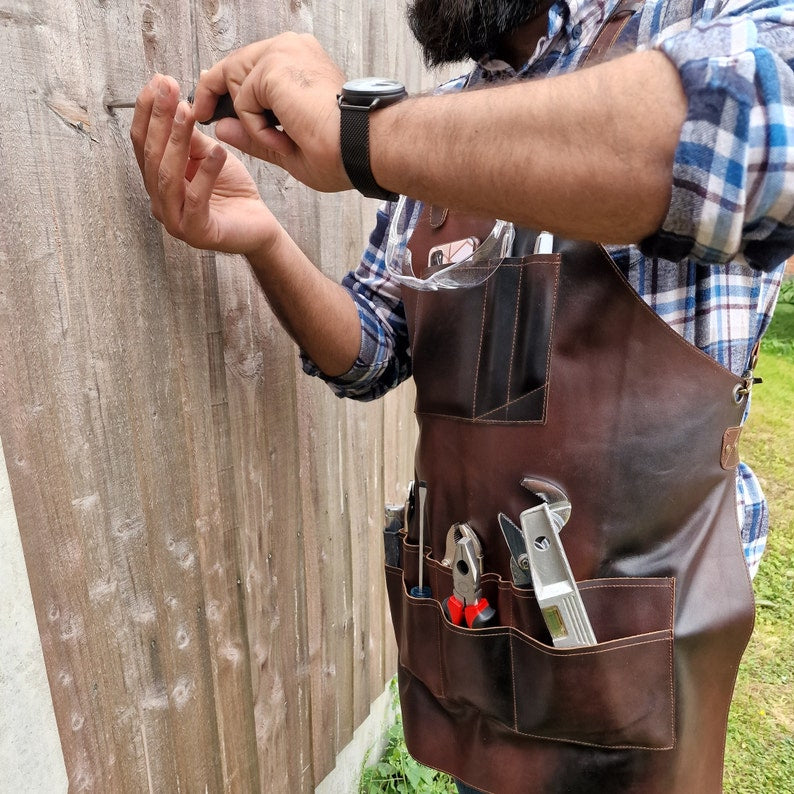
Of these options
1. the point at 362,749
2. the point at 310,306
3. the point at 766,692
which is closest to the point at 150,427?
the point at 310,306

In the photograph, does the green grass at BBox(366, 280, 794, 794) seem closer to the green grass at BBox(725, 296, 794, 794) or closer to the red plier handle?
the green grass at BBox(725, 296, 794, 794)

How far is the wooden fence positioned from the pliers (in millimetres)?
517

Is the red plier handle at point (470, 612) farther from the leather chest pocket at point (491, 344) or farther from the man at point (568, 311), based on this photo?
the leather chest pocket at point (491, 344)

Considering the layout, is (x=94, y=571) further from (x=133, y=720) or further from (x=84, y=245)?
(x=84, y=245)

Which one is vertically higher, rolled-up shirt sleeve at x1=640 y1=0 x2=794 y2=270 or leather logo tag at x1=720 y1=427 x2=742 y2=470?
rolled-up shirt sleeve at x1=640 y1=0 x2=794 y2=270

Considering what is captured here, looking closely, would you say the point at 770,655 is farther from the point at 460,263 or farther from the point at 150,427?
the point at 150,427

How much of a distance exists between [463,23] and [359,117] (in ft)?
1.76

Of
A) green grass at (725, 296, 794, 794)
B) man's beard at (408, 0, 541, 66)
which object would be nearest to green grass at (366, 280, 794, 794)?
green grass at (725, 296, 794, 794)

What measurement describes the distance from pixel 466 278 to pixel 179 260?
1.74 feet

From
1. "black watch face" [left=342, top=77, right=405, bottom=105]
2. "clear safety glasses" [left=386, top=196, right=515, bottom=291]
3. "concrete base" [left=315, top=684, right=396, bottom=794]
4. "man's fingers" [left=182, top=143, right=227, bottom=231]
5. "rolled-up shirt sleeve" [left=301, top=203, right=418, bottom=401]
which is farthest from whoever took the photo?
"concrete base" [left=315, top=684, right=396, bottom=794]

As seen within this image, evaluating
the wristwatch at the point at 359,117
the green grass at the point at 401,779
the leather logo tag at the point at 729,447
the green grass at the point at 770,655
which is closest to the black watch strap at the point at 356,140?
the wristwatch at the point at 359,117

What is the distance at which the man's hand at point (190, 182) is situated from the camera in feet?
3.15

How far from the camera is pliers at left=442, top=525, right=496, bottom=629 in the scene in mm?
1187

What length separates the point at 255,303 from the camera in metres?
1.45
